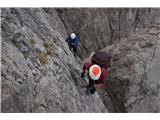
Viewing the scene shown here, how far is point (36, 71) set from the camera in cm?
1557

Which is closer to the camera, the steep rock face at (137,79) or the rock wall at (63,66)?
the rock wall at (63,66)

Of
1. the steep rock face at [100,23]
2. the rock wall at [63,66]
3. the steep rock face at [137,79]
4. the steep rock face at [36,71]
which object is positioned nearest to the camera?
the steep rock face at [36,71]

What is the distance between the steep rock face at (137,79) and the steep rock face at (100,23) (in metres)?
8.32

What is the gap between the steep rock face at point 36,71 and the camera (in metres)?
13.7

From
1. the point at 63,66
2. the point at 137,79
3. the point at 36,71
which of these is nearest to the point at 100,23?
the point at 137,79

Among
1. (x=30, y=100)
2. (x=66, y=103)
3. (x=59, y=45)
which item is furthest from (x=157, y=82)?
(x=30, y=100)

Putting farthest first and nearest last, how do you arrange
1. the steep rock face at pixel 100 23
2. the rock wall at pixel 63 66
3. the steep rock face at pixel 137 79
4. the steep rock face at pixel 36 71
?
the steep rock face at pixel 100 23
the steep rock face at pixel 137 79
the rock wall at pixel 63 66
the steep rock face at pixel 36 71

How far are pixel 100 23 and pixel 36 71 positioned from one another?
Result: 22.6 m

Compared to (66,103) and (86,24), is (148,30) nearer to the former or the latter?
(86,24)

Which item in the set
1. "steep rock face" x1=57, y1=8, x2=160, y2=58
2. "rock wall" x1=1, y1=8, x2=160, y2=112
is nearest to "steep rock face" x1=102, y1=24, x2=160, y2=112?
"rock wall" x1=1, y1=8, x2=160, y2=112

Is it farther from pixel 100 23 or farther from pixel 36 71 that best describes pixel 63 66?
pixel 100 23

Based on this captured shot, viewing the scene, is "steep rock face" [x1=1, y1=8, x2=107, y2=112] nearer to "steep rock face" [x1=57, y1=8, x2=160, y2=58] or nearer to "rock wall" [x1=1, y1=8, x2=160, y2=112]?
"rock wall" [x1=1, y1=8, x2=160, y2=112]

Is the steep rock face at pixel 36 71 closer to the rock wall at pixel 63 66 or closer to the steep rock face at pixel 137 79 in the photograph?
the rock wall at pixel 63 66

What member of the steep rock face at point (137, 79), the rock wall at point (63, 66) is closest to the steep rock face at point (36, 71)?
the rock wall at point (63, 66)
